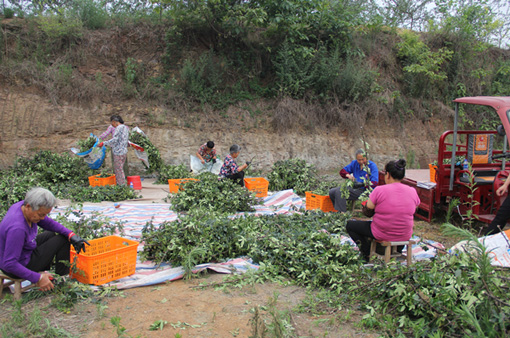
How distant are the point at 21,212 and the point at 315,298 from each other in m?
3.07

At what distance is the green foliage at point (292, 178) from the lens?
9688 mm

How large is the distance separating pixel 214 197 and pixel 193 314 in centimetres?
419

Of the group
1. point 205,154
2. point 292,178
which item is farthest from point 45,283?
point 292,178

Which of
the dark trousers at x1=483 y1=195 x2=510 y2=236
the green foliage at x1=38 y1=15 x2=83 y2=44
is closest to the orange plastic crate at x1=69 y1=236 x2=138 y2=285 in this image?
the dark trousers at x1=483 y1=195 x2=510 y2=236

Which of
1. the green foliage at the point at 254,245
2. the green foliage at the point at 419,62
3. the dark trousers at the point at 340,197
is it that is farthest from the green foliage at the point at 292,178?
the green foliage at the point at 419,62

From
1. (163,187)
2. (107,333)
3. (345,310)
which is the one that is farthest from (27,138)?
(345,310)

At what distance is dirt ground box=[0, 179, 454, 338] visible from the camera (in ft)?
10.8

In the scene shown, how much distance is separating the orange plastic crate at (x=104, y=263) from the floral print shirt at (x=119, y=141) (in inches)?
211

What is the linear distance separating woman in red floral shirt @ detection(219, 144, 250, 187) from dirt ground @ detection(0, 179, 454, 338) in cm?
450

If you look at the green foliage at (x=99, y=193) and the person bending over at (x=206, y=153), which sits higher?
the person bending over at (x=206, y=153)

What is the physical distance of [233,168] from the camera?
864 centimetres

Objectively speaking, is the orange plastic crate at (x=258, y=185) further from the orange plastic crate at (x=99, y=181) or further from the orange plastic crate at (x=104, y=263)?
the orange plastic crate at (x=104, y=263)

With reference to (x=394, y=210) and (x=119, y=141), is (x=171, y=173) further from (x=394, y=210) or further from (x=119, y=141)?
(x=394, y=210)

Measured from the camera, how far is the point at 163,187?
1062cm
